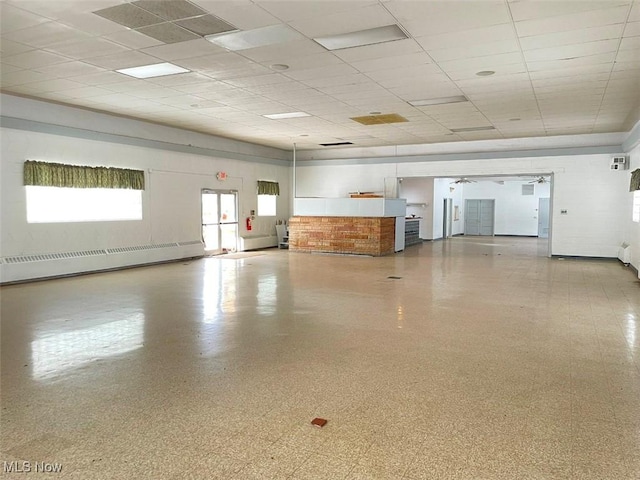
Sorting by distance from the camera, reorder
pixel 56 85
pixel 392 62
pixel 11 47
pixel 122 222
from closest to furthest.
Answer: pixel 11 47, pixel 392 62, pixel 56 85, pixel 122 222

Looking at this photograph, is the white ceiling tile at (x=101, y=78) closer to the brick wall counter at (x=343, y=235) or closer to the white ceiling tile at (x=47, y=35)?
the white ceiling tile at (x=47, y=35)

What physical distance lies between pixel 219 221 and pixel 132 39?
25.1ft

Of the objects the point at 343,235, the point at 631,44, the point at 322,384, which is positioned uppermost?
the point at 631,44

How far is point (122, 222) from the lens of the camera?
31.6ft

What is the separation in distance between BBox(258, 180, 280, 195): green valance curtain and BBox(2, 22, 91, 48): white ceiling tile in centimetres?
886

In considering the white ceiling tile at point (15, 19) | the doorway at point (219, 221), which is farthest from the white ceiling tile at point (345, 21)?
the doorway at point (219, 221)

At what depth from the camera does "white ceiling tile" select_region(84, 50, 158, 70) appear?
220 inches

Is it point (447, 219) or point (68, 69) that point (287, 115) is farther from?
point (447, 219)

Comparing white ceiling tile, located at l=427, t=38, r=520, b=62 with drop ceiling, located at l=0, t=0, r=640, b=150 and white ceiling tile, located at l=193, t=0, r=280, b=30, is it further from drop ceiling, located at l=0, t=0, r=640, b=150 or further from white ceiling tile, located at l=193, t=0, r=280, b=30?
white ceiling tile, located at l=193, t=0, r=280, b=30

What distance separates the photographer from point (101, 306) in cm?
608

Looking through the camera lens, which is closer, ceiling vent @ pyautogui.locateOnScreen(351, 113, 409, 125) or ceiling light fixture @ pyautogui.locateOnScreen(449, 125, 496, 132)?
ceiling vent @ pyautogui.locateOnScreen(351, 113, 409, 125)

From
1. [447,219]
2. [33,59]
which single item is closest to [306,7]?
[33,59]

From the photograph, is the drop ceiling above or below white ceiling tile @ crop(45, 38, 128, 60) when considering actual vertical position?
below

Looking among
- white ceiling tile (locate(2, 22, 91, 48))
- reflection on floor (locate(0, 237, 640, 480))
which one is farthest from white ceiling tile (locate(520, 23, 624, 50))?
white ceiling tile (locate(2, 22, 91, 48))
